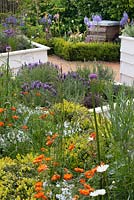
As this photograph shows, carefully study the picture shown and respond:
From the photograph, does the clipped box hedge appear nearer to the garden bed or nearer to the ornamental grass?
the garden bed

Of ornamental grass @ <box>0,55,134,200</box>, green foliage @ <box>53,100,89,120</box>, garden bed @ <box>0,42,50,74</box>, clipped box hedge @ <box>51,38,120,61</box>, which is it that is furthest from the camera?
clipped box hedge @ <box>51,38,120,61</box>

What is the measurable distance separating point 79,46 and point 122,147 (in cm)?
700

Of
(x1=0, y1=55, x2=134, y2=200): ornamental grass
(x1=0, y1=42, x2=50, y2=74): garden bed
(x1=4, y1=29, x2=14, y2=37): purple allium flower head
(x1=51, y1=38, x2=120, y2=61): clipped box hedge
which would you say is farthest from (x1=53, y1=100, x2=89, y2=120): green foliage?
(x1=51, y1=38, x2=120, y2=61): clipped box hedge

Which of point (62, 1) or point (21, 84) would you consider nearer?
point (21, 84)

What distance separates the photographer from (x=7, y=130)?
2.93 meters

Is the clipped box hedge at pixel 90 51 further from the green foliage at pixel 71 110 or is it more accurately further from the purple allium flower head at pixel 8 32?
the green foliage at pixel 71 110

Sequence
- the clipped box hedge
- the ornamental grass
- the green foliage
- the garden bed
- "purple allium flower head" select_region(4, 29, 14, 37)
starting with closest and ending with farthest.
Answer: the ornamental grass
the green foliage
the garden bed
"purple allium flower head" select_region(4, 29, 14, 37)
the clipped box hedge

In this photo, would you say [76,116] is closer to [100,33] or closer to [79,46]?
[79,46]

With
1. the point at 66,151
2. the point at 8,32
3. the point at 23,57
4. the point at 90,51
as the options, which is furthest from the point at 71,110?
the point at 90,51

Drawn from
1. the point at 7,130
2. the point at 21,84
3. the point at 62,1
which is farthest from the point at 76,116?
the point at 62,1

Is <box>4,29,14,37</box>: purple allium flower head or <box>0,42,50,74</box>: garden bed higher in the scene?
<box>4,29,14,37</box>: purple allium flower head

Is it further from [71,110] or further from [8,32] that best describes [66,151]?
[8,32]

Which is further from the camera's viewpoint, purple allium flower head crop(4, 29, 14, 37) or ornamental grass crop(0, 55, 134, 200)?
purple allium flower head crop(4, 29, 14, 37)

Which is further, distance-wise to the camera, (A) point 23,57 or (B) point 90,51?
(B) point 90,51
